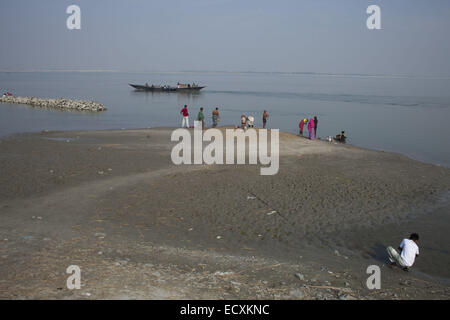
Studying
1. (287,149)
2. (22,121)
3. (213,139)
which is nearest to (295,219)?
(287,149)

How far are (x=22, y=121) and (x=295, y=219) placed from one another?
2879 cm

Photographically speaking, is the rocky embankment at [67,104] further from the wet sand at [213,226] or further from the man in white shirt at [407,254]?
the man in white shirt at [407,254]

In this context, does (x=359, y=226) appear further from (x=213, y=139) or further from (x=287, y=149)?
(x=213, y=139)

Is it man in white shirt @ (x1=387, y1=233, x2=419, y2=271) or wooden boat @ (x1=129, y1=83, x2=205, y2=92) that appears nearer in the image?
man in white shirt @ (x1=387, y1=233, x2=419, y2=271)

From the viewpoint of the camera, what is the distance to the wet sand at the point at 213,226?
19.9 ft

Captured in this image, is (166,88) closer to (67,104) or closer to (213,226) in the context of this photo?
(67,104)

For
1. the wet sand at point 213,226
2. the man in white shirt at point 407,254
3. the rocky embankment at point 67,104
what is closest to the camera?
the wet sand at point 213,226

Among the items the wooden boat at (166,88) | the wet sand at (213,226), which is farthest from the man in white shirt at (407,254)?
the wooden boat at (166,88)

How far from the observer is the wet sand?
239 inches

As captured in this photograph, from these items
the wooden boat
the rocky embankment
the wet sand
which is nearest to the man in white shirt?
the wet sand

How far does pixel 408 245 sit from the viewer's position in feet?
24.7

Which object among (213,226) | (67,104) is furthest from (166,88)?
(213,226)

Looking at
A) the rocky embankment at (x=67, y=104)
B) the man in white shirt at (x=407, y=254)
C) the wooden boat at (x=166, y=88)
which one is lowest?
the man in white shirt at (x=407, y=254)

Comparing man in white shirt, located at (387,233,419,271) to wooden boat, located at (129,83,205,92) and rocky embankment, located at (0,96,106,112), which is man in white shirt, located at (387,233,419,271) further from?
wooden boat, located at (129,83,205,92)
